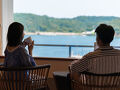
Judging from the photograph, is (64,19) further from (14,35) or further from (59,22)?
(14,35)

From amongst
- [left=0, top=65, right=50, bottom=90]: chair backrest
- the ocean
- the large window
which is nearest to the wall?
the large window

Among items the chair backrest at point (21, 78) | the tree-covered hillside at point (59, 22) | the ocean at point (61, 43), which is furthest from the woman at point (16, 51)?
the tree-covered hillside at point (59, 22)

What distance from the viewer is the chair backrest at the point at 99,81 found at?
158 centimetres

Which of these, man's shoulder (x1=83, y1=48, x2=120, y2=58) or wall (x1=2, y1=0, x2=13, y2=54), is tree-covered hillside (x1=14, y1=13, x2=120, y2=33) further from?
man's shoulder (x1=83, y1=48, x2=120, y2=58)

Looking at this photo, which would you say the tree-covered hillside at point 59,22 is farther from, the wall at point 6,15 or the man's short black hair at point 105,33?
the man's short black hair at point 105,33

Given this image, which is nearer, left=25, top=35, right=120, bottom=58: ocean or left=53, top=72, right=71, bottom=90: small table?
left=53, top=72, right=71, bottom=90: small table

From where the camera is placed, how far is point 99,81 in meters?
1.60

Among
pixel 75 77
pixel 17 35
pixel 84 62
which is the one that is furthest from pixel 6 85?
pixel 84 62

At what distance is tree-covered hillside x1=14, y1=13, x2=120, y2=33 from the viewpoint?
3.75 meters

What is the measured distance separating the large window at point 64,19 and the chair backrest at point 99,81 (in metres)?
1.80

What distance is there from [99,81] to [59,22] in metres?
2.40

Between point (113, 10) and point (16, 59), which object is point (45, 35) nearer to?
point (113, 10)

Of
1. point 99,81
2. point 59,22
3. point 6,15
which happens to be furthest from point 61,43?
point 99,81

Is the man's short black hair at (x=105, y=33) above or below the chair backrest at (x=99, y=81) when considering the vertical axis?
above
